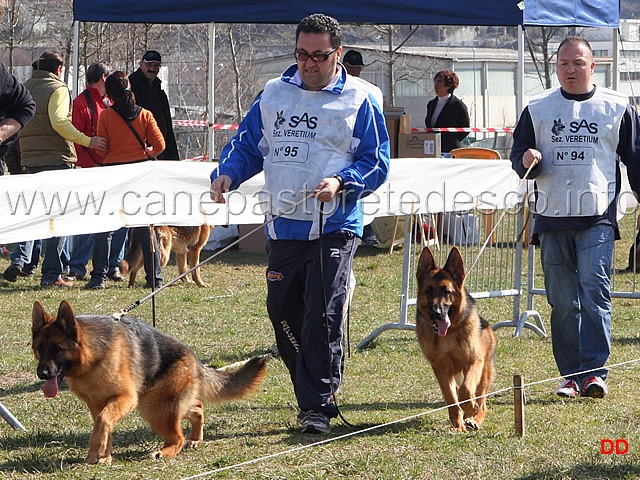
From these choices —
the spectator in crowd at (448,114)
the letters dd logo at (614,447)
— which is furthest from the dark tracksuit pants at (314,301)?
the spectator in crowd at (448,114)

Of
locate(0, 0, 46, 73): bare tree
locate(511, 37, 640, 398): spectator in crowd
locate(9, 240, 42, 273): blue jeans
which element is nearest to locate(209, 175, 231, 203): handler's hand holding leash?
locate(511, 37, 640, 398): spectator in crowd

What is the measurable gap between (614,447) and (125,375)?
2.26 metres

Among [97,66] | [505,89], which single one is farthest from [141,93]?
[505,89]

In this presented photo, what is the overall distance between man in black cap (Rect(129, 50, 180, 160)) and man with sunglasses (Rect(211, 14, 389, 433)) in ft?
20.2

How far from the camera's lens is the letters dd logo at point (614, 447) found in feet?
14.4

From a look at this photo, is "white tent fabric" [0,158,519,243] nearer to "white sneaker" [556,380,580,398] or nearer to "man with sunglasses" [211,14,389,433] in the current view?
"man with sunglasses" [211,14,389,433]

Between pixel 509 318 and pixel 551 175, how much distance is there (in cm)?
307

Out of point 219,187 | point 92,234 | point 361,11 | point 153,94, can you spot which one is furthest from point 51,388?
point 153,94

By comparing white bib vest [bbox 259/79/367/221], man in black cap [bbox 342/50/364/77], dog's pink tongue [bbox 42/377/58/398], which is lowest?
dog's pink tongue [bbox 42/377/58/398]

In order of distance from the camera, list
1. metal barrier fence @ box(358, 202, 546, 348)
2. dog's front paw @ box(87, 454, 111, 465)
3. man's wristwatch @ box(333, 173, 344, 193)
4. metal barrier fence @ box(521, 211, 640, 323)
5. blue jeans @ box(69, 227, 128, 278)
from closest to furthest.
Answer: dog's front paw @ box(87, 454, 111, 465), man's wristwatch @ box(333, 173, 344, 193), metal barrier fence @ box(358, 202, 546, 348), metal barrier fence @ box(521, 211, 640, 323), blue jeans @ box(69, 227, 128, 278)

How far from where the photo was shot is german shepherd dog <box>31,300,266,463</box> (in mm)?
4207

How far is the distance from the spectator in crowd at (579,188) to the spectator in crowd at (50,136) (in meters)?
5.39

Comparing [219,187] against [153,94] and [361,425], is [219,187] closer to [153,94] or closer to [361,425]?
[361,425]

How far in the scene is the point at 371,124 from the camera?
4793mm
